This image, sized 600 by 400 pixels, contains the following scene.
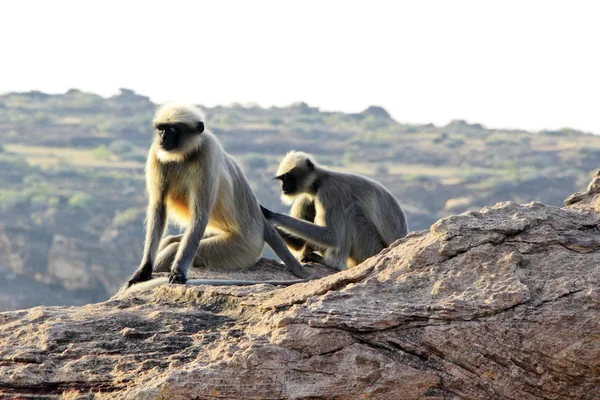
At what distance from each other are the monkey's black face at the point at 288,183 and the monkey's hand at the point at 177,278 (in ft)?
9.39

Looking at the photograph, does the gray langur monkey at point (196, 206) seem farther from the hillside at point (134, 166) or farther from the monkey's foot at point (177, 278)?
the hillside at point (134, 166)

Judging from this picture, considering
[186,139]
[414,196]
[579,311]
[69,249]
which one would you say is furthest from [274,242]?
[414,196]

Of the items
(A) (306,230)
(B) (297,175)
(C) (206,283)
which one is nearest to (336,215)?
(A) (306,230)

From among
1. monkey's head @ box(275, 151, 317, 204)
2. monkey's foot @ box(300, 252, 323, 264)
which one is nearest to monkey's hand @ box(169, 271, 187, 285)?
monkey's foot @ box(300, 252, 323, 264)

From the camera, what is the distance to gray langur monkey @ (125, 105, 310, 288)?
8.35 meters

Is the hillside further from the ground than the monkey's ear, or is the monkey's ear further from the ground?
the monkey's ear

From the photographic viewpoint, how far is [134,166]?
60906 mm

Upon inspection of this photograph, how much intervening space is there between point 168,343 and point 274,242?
12.3 ft

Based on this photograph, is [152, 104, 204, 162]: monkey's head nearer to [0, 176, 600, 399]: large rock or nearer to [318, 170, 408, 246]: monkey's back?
[318, 170, 408, 246]: monkey's back

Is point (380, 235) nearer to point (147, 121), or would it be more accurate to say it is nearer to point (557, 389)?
point (557, 389)

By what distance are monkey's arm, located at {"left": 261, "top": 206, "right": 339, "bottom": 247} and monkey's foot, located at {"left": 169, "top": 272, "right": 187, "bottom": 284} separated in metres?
2.12

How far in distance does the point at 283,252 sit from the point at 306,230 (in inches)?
37.8

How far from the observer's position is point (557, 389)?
5.03 m

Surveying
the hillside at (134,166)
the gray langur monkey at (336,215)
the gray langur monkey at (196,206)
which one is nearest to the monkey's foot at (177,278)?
the gray langur monkey at (196,206)
